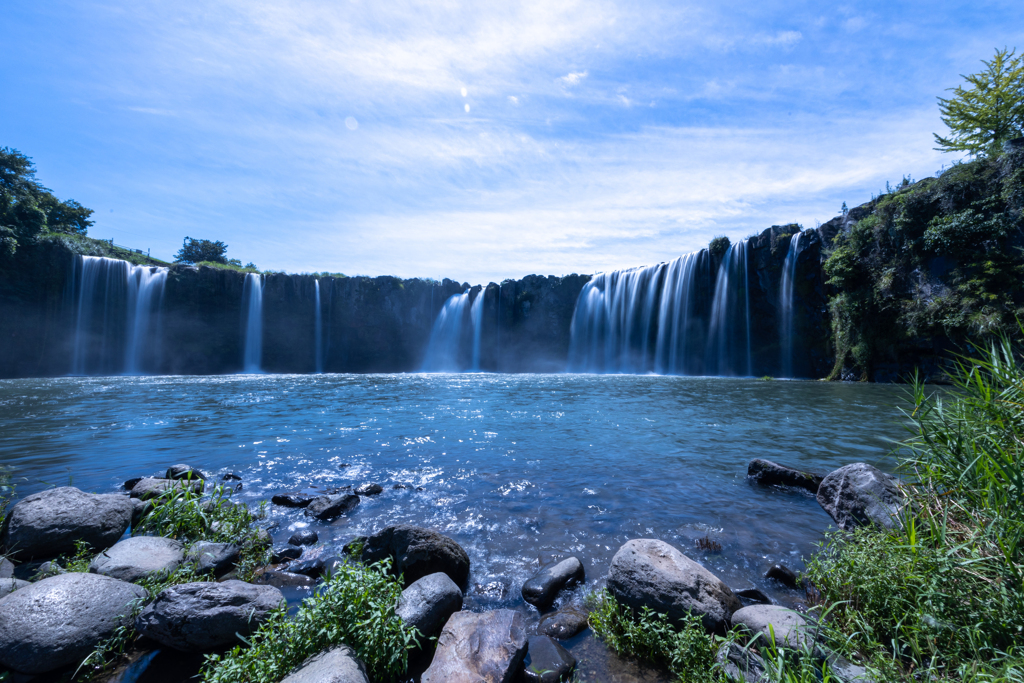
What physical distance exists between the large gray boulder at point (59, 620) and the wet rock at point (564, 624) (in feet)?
11.2

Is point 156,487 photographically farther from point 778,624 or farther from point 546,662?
point 778,624

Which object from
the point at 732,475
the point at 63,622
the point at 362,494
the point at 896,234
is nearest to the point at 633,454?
the point at 732,475

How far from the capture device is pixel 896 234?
74.9 feet

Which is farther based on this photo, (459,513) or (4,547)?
(459,513)

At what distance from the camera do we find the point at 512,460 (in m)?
9.15

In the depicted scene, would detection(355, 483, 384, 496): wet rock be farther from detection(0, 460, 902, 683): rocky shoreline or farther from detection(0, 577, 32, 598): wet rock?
detection(0, 577, 32, 598): wet rock

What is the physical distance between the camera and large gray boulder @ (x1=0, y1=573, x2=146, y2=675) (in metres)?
2.96

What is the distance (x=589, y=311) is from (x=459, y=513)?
37420 millimetres

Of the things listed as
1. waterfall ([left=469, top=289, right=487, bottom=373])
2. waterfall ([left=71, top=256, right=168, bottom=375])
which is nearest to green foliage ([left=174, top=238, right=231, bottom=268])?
waterfall ([left=71, top=256, right=168, bottom=375])

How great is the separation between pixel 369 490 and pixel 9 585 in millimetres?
4127

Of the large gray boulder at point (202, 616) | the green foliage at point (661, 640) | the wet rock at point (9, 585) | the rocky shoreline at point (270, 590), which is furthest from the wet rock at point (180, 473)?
the green foliage at point (661, 640)

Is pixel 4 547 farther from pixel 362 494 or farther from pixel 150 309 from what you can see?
pixel 150 309

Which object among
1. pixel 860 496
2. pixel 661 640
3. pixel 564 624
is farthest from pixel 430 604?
pixel 860 496

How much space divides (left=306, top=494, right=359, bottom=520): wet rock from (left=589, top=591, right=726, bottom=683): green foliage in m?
4.21
